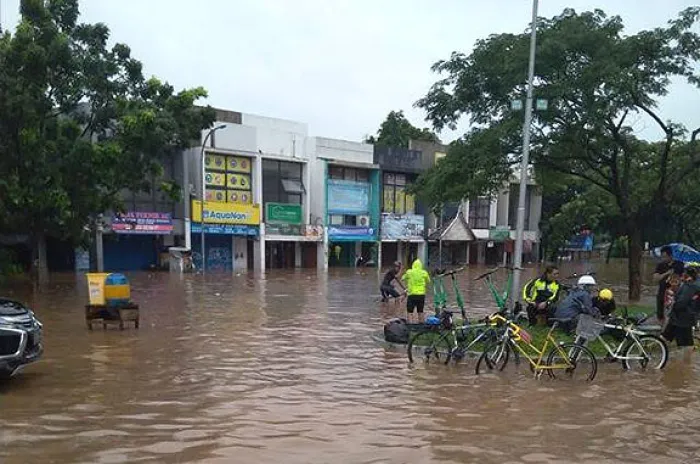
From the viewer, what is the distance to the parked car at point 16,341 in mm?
8328

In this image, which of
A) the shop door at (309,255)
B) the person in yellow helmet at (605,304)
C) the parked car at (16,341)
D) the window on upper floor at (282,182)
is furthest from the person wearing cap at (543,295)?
the shop door at (309,255)

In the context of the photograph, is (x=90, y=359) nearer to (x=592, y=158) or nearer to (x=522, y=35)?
(x=522, y=35)

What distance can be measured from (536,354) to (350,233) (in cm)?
3710

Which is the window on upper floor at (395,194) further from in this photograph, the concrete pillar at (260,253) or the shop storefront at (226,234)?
the shop storefront at (226,234)

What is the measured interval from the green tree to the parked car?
A: 57.8 m

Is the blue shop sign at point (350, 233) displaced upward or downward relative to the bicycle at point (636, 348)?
upward

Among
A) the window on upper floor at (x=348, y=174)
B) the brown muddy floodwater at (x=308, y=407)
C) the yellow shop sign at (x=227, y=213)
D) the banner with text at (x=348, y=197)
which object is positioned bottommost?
the brown muddy floodwater at (x=308, y=407)

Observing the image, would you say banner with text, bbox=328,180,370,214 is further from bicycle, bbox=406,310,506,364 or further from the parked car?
the parked car

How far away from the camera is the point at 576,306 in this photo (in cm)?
1142

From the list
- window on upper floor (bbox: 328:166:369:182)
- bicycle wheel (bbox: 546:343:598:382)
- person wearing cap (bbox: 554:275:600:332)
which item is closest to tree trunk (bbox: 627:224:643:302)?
person wearing cap (bbox: 554:275:600:332)

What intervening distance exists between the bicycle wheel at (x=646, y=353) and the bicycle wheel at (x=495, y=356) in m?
2.13

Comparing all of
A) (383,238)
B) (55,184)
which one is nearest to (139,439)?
(55,184)

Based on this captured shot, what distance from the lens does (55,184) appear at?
22.2m

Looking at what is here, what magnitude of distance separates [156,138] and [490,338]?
17.0 meters
